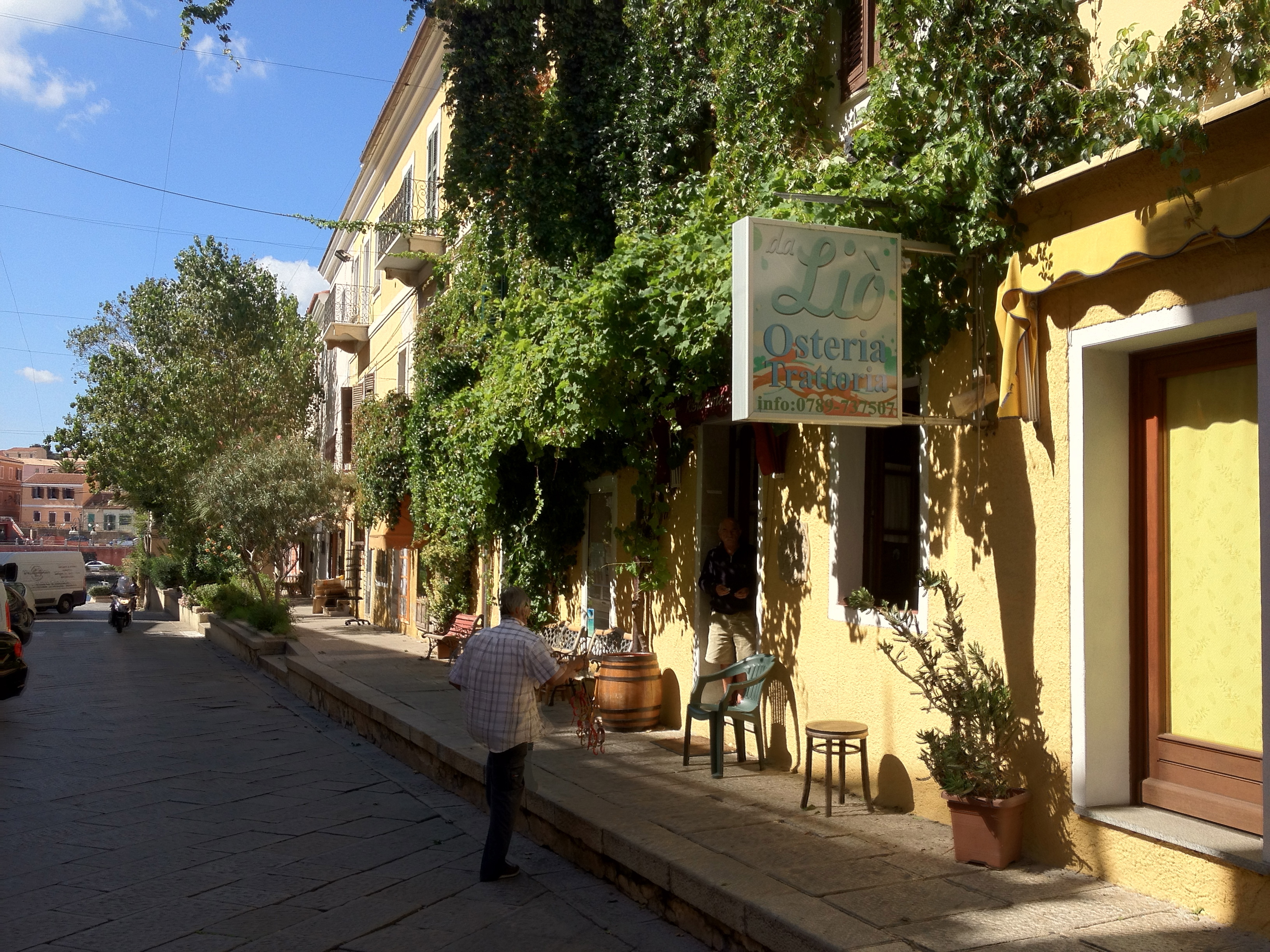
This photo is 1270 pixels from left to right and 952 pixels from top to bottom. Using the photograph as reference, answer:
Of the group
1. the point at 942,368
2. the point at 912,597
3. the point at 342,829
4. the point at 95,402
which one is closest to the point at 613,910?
the point at 342,829

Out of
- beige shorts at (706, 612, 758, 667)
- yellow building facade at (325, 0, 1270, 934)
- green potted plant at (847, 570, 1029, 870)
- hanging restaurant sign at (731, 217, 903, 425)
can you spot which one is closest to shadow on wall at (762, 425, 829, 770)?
beige shorts at (706, 612, 758, 667)

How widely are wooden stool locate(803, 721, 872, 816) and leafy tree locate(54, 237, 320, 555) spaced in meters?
26.4

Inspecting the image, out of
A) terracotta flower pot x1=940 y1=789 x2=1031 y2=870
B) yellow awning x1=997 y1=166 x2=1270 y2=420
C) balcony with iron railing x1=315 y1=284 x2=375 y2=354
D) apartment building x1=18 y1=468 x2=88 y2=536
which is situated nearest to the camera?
yellow awning x1=997 y1=166 x2=1270 y2=420

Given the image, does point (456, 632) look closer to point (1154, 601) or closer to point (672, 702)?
point (672, 702)

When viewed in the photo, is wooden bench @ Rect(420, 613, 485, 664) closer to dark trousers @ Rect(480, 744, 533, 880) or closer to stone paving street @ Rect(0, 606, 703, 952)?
stone paving street @ Rect(0, 606, 703, 952)

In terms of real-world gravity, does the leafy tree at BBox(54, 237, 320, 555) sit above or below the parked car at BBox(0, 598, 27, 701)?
above

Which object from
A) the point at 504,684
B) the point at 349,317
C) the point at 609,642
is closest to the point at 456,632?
the point at 609,642

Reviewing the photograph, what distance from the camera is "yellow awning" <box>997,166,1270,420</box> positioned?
14.7 ft

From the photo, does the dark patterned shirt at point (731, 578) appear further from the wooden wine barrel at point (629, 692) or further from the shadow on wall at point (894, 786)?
the shadow on wall at point (894, 786)

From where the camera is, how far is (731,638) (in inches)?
355

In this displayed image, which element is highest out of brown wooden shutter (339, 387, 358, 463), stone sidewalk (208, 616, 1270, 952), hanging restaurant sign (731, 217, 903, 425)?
brown wooden shutter (339, 387, 358, 463)

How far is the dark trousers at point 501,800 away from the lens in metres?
6.06

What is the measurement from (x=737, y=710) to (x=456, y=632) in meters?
8.54

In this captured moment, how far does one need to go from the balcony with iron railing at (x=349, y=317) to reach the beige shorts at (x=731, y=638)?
2053 cm
